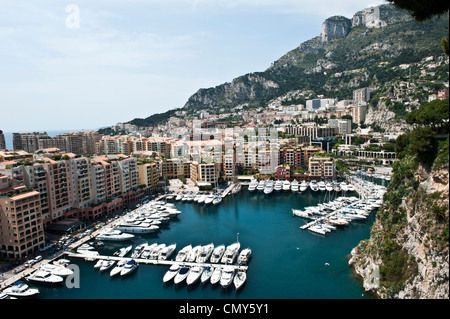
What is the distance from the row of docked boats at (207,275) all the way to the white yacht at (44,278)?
148 inches

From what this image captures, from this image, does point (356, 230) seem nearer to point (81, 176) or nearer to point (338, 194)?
point (338, 194)

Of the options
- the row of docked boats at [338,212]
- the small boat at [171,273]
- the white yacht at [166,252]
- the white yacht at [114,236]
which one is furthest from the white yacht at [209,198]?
the small boat at [171,273]

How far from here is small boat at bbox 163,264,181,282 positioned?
38.7 ft

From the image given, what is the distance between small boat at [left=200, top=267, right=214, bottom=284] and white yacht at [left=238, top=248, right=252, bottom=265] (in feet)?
4.15

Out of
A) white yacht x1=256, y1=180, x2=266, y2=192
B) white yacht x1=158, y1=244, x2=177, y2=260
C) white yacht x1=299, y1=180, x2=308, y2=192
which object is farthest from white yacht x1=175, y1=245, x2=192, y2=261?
white yacht x1=299, y1=180, x2=308, y2=192

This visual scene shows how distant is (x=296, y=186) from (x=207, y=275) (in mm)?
15867

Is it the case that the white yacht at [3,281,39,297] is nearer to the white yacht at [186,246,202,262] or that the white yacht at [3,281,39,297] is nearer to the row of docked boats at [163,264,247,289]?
the row of docked boats at [163,264,247,289]

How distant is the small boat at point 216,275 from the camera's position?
454 inches

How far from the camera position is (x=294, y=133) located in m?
47.8

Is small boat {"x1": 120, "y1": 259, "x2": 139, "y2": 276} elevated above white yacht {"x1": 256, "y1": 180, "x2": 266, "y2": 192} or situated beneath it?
situated beneath

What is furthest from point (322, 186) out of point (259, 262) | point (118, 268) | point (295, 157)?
point (118, 268)

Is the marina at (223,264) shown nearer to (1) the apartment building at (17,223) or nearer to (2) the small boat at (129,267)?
(2) the small boat at (129,267)

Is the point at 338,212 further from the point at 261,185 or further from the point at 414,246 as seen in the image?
the point at 414,246

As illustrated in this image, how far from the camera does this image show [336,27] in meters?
92.7
